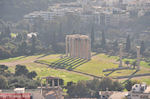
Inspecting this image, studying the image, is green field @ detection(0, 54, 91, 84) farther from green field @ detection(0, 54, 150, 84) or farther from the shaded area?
the shaded area

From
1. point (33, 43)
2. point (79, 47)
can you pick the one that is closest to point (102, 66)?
point (79, 47)

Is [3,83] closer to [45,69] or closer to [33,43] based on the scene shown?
[45,69]

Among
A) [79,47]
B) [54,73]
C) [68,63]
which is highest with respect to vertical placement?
[79,47]

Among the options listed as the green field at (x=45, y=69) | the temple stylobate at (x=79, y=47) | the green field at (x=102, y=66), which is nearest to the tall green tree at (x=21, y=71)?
the green field at (x=45, y=69)

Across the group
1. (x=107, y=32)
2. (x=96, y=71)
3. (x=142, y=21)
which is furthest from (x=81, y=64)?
(x=142, y=21)

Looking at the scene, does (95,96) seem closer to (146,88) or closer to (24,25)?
(146,88)
